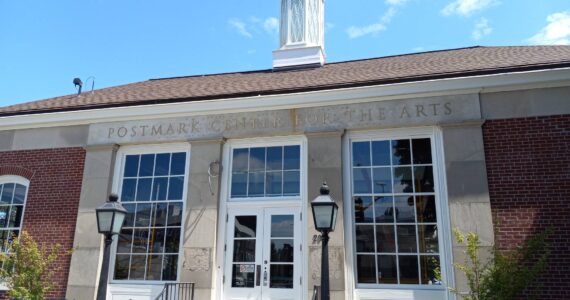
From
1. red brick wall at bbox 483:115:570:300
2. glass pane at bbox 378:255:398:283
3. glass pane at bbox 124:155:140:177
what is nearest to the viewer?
red brick wall at bbox 483:115:570:300

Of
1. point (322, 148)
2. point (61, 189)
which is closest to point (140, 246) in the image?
point (61, 189)

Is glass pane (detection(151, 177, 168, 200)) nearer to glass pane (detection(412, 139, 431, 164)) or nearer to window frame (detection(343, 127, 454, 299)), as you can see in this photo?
window frame (detection(343, 127, 454, 299))

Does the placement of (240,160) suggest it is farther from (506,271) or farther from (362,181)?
(506,271)

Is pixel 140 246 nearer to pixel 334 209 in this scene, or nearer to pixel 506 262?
pixel 334 209

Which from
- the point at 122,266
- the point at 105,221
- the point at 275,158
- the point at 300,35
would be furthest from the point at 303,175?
the point at 300,35

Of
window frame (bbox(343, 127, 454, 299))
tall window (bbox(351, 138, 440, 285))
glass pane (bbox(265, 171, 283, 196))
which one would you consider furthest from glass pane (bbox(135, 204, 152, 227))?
tall window (bbox(351, 138, 440, 285))

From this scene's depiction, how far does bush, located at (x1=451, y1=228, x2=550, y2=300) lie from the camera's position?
21.5 feet

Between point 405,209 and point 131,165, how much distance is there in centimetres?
595

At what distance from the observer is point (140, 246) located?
9.67m

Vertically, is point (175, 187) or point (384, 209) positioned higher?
point (175, 187)

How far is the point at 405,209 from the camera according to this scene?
855cm

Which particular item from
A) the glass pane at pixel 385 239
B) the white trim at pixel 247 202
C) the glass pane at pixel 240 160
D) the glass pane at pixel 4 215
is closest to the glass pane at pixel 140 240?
the white trim at pixel 247 202

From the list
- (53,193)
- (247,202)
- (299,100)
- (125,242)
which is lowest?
(125,242)

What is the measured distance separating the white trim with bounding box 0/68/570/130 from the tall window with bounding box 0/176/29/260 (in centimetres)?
136
